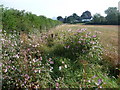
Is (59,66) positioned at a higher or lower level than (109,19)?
lower

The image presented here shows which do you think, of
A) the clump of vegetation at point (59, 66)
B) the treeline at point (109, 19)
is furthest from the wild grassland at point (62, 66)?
the treeline at point (109, 19)

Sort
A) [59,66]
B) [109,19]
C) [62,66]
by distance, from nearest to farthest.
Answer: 1. [62,66]
2. [59,66]
3. [109,19]

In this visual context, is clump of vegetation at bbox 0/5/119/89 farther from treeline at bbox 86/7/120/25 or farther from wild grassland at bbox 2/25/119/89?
treeline at bbox 86/7/120/25

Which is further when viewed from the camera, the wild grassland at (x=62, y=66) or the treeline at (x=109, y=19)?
the treeline at (x=109, y=19)

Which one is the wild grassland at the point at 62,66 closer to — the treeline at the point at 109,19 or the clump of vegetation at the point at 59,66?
the clump of vegetation at the point at 59,66

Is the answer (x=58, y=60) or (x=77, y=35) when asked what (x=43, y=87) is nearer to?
(x=58, y=60)

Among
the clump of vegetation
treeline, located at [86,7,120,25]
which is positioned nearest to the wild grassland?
the clump of vegetation

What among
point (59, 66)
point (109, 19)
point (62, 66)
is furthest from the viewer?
point (109, 19)

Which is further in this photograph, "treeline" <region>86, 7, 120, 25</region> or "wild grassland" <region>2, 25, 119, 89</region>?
"treeline" <region>86, 7, 120, 25</region>

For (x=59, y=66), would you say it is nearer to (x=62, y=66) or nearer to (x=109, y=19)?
(x=62, y=66)

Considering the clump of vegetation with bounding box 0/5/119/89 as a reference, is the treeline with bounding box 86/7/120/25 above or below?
above

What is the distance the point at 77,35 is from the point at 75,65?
1119 millimetres

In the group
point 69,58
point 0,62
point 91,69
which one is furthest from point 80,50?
point 0,62

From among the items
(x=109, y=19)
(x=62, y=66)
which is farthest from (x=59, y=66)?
(x=109, y=19)
